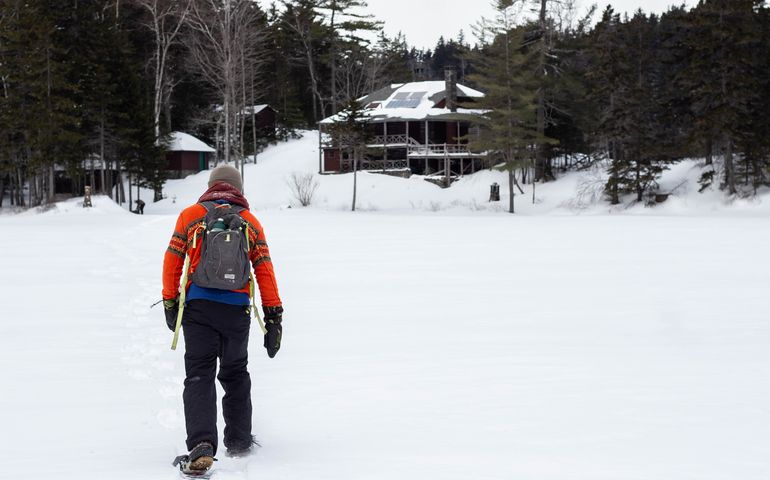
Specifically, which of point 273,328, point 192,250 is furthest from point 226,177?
point 273,328

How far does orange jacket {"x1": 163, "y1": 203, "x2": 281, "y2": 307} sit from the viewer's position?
490 cm

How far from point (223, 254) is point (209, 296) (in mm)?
283

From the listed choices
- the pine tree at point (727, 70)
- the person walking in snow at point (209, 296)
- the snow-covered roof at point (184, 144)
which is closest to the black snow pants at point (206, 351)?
the person walking in snow at point (209, 296)

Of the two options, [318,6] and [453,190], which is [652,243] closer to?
[453,190]

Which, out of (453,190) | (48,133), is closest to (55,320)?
(48,133)

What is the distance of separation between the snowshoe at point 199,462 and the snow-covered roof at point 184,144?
52.3m

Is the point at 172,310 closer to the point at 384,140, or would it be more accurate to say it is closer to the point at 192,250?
the point at 192,250

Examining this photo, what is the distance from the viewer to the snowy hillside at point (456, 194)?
40438 millimetres

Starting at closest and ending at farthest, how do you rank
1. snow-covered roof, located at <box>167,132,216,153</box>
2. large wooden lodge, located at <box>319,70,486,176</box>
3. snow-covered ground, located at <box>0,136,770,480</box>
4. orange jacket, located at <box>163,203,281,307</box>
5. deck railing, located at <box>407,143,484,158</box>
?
orange jacket, located at <box>163,203,281,307</box>
snow-covered ground, located at <box>0,136,770,480</box>
deck railing, located at <box>407,143,484,158</box>
large wooden lodge, located at <box>319,70,486,176</box>
snow-covered roof, located at <box>167,132,216,153</box>

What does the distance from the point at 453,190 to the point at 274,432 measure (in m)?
44.4

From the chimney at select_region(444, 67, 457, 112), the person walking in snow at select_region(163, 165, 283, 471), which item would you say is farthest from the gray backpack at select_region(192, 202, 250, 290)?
the chimney at select_region(444, 67, 457, 112)

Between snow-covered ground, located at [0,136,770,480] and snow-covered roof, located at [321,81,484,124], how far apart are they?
36374mm

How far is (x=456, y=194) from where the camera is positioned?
49031 millimetres

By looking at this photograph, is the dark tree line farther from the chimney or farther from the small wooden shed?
the chimney
